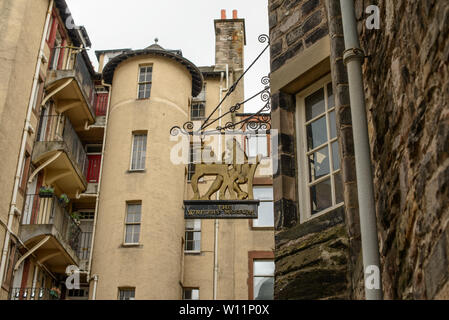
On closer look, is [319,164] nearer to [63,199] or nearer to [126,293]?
[126,293]

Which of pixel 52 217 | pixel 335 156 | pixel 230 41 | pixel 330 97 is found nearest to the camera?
pixel 335 156

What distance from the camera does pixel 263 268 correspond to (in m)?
24.5

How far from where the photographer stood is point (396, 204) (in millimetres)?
4332

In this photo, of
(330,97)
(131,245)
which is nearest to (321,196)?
(330,97)

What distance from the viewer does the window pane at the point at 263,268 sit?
79.9 feet

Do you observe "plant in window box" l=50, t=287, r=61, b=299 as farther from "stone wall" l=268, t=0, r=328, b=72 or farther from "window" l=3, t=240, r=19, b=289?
"stone wall" l=268, t=0, r=328, b=72

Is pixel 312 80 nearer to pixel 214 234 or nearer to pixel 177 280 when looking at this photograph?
pixel 177 280

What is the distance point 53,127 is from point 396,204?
20.4 m

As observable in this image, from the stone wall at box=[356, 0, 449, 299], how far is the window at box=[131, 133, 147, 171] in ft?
63.4

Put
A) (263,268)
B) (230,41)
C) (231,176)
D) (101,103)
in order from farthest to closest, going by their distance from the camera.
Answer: (230,41) → (101,103) → (263,268) → (231,176)

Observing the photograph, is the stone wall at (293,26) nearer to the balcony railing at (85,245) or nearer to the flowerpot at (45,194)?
the flowerpot at (45,194)

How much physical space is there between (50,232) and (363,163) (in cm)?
1642

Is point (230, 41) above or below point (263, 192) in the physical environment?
above

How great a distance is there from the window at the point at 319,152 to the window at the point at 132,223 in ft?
50.6
